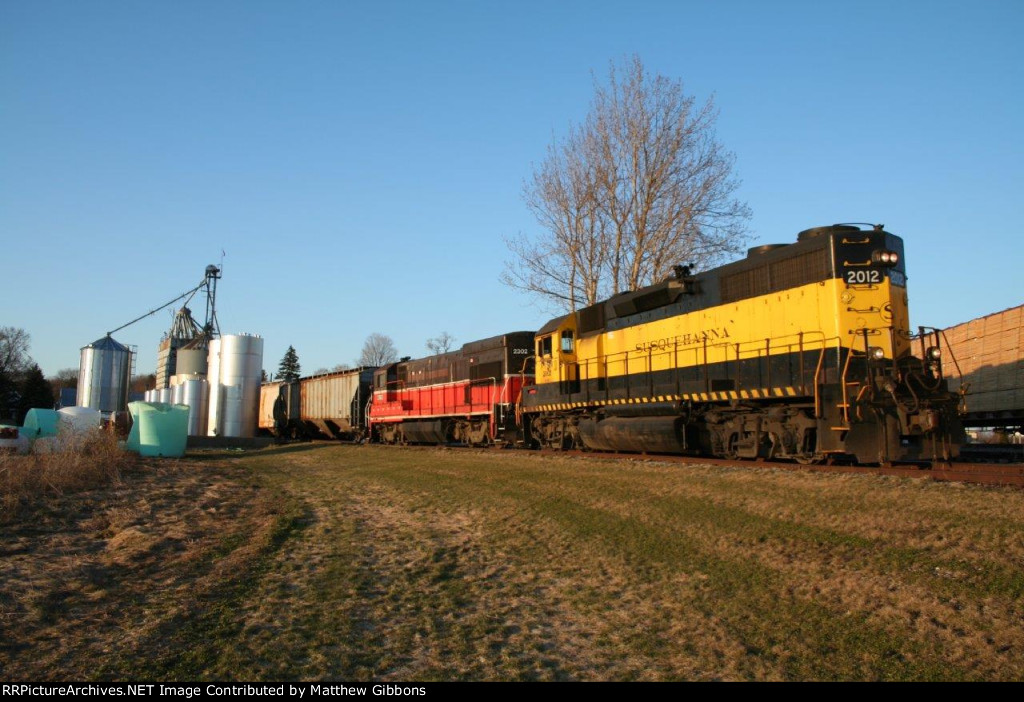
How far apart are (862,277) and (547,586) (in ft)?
29.7

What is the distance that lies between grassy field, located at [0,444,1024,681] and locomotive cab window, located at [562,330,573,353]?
889 cm

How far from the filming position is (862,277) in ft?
40.4

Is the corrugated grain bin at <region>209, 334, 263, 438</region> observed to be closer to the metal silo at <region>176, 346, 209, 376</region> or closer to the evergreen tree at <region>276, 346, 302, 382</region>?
the metal silo at <region>176, 346, 209, 376</region>

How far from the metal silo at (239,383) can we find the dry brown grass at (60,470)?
19.1m

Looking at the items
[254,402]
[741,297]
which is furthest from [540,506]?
[254,402]

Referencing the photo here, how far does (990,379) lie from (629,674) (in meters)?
20.0

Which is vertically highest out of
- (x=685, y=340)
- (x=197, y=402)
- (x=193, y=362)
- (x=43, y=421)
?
(x=193, y=362)

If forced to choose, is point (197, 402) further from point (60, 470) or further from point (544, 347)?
point (60, 470)

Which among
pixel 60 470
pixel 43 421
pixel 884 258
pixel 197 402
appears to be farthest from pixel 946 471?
pixel 197 402

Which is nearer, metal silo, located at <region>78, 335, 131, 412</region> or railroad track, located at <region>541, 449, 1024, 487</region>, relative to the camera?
railroad track, located at <region>541, 449, 1024, 487</region>

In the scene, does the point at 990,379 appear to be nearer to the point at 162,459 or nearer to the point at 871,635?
the point at 871,635

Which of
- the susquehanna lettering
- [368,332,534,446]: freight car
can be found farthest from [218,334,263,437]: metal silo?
the susquehanna lettering

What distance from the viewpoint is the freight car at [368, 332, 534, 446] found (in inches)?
910

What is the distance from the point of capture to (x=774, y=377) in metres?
13.2
